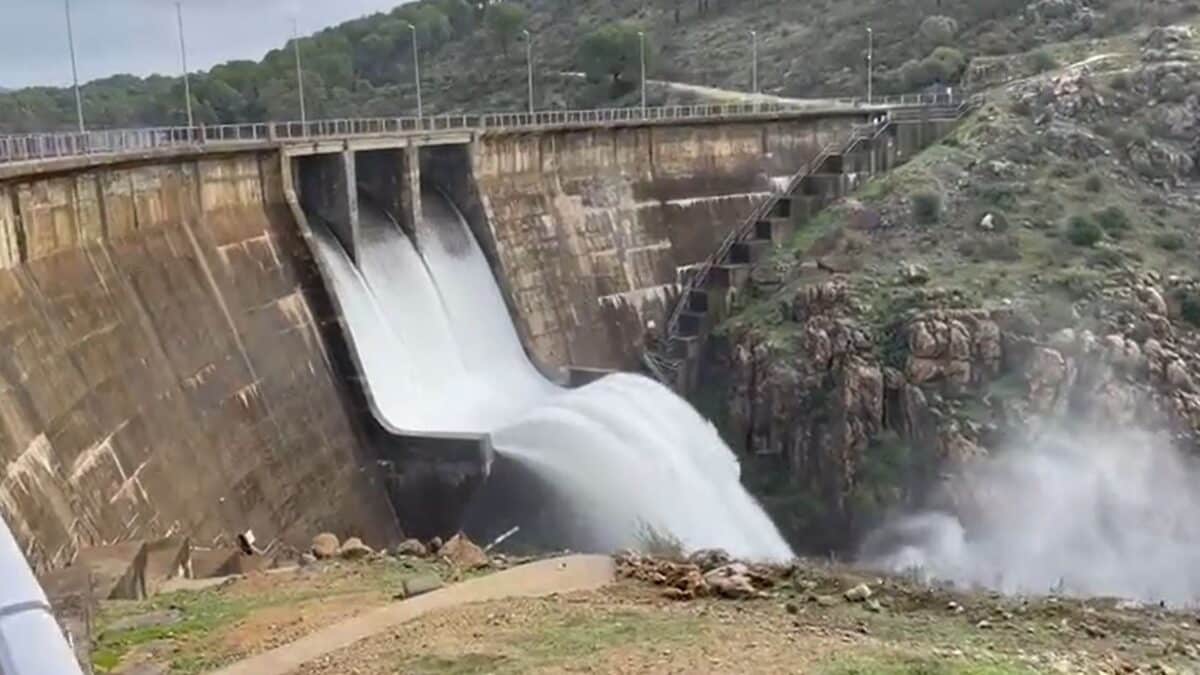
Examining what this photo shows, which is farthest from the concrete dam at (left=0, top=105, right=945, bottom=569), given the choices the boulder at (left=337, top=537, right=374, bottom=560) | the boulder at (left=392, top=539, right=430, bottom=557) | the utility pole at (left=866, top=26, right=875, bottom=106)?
the utility pole at (left=866, top=26, right=875, bottom=106)

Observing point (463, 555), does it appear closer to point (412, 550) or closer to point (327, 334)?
point (412, 550)

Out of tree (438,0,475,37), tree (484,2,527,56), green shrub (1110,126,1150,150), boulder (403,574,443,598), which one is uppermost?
tree (438,0,475,37)

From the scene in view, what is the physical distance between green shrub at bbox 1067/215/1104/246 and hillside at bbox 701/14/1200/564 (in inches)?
3.1

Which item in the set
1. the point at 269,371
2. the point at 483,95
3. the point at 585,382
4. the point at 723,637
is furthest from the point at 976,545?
the point at 483,95

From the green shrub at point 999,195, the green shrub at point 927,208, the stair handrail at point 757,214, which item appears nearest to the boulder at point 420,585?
the stair handrail at point 757,214

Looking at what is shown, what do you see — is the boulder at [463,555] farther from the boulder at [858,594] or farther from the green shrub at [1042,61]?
the green shrub at [1042,61]

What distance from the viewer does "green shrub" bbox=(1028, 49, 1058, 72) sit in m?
60.7

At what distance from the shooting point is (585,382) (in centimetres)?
3381

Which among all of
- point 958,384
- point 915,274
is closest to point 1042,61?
point 915,274

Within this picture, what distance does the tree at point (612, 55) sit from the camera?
76.8 meters

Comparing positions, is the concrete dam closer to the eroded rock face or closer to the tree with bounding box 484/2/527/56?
the eroded rock face

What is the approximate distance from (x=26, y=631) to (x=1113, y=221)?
43.9 m

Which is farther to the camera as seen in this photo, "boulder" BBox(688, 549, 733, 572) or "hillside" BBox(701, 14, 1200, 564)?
"hillside" BBox(701, 14, 1200, 564)

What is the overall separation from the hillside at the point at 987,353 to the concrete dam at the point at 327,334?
13.0 ft
